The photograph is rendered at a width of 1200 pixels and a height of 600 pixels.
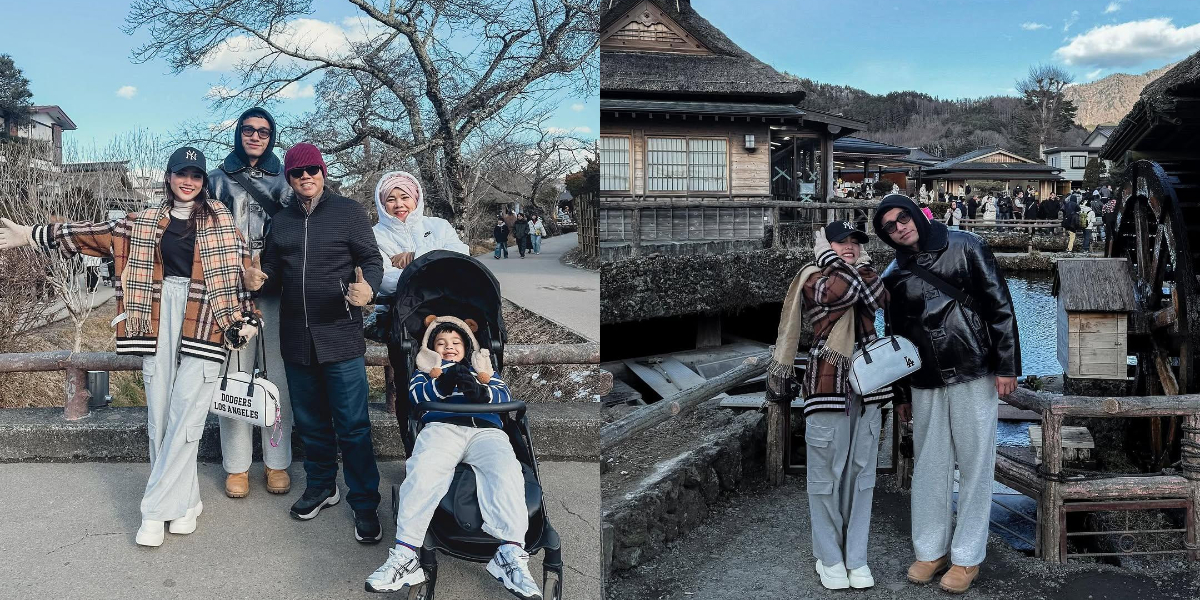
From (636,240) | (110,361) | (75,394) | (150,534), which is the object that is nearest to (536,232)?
(150,534)

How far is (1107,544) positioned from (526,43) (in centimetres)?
427

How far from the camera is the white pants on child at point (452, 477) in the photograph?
3098mm

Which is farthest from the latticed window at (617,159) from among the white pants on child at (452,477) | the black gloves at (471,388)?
the white pants on child at (452,477)

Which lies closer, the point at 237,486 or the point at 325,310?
the point at 325,310

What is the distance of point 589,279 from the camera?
407 cm

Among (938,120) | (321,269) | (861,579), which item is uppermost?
(938,120)

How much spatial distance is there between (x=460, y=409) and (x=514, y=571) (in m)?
0.65

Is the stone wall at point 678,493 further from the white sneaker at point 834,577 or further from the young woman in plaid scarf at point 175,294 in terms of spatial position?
the young woman in plaid scarf at point 175,294

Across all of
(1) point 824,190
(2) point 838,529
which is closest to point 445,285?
(2) point 838,529

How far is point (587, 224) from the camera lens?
4.01 meters

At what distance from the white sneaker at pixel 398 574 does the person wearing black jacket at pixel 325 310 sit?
0.68 m

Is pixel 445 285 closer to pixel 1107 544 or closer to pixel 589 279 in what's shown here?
pixel 589 279

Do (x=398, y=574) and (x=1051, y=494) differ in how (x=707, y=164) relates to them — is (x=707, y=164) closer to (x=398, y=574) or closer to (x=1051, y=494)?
(x=1051, y=494)

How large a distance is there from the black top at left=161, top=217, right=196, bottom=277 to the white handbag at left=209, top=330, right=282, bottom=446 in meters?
0.47
